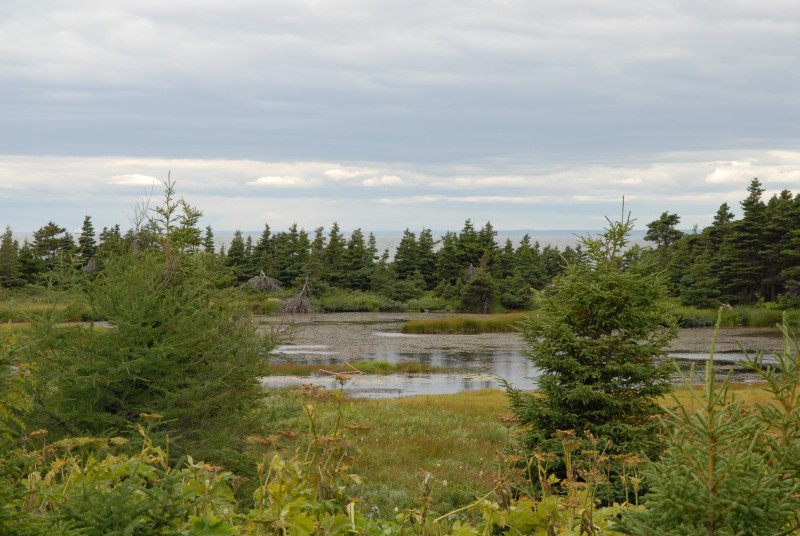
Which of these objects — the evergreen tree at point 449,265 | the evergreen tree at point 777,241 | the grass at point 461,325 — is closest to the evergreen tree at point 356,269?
the evergreen tree at point 449,265

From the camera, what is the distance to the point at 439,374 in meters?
35.6

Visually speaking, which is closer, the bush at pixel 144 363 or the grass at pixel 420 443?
the bush at pixel 144 363

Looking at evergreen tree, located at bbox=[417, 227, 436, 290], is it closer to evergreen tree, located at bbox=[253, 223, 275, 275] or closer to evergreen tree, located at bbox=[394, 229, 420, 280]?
evergreen tree, located at bbox=[394, 229, 420, 280]

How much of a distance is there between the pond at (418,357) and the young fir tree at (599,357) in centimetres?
1325

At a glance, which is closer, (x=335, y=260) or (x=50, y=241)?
(x=50, y=241)

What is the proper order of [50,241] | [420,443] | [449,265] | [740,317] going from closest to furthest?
1. [420,443]
2. [740,317]
3. [50,241]
4. [449,265]

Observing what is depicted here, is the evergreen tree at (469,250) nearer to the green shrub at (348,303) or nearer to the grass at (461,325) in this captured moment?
the green shrub at (348,303)

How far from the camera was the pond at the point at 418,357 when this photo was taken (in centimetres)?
3192

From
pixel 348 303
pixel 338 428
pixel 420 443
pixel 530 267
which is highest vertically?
pixel 530 267

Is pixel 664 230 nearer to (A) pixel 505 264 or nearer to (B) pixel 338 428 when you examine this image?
(A) pixel 505 264

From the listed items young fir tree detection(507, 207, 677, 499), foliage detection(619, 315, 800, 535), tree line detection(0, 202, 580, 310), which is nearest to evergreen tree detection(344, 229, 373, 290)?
tree line detection(0, 202, 580, 310)

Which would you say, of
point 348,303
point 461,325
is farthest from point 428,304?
point 461,325

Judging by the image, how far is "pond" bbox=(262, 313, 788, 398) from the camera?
1257 inches

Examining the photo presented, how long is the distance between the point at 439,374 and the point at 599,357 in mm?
25437
